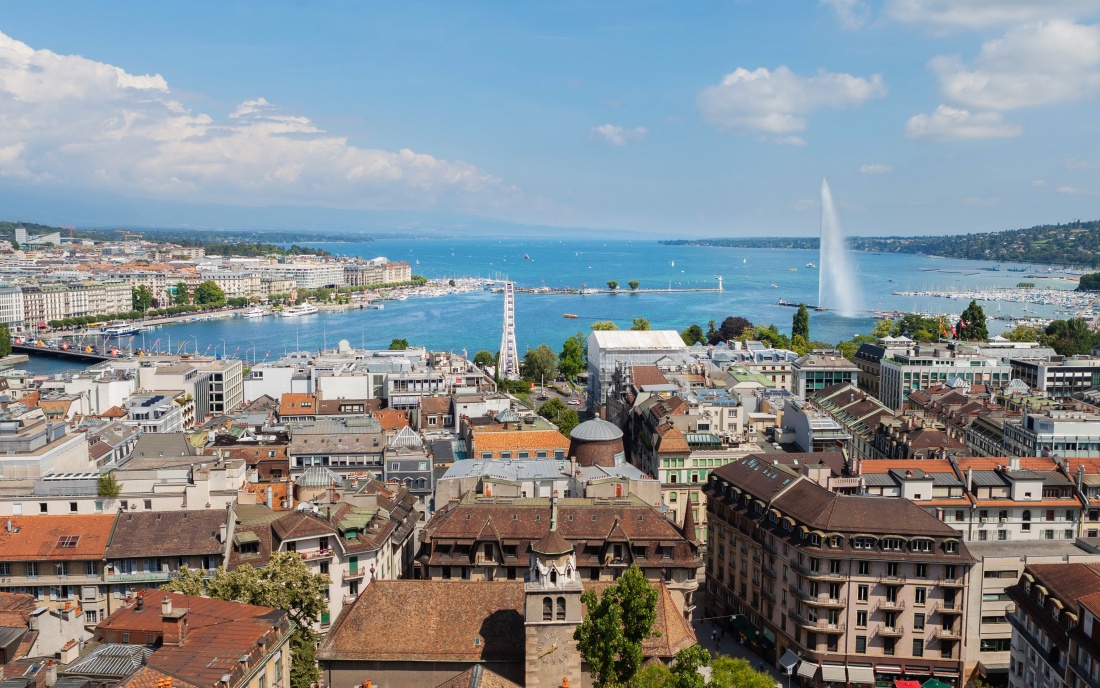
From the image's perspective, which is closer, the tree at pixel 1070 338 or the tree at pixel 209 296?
the tree at pixel 1070 338

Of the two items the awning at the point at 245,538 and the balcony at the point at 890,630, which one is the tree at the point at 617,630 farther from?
the awning at the point at 245,538

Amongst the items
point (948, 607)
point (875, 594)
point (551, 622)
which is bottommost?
point (948, 607)

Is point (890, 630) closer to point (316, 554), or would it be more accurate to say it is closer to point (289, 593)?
point (316, 554)

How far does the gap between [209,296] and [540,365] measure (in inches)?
4531

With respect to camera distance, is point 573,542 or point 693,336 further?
point 693,336

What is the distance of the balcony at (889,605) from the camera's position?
32062mm

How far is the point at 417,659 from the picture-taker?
25.7 meters

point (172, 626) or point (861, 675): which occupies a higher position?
point (172, 626)

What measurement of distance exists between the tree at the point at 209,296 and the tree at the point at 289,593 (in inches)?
6877

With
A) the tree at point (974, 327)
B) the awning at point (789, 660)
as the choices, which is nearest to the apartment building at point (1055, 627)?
the awning at point (789, 660)

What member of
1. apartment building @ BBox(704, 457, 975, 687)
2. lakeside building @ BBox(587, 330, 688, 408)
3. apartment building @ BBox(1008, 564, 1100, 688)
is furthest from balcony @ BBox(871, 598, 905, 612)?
lakeside building @ BBox(587, 330, 688, 408)

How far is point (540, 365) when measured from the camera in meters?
101

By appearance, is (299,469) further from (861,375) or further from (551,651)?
(861,375)

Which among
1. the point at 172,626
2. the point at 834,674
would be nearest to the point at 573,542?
the point at 834,674
